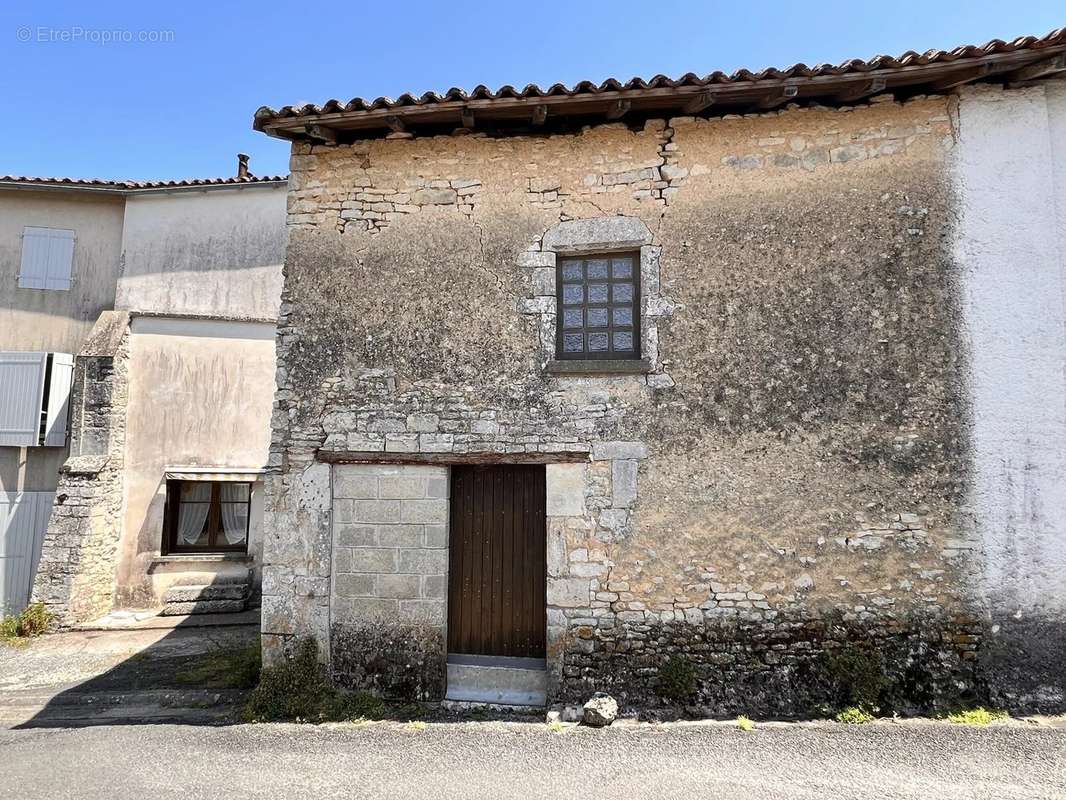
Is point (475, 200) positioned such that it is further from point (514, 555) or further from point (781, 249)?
point (514, 555)

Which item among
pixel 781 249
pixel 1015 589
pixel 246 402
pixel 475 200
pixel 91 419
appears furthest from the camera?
pixel 246 402

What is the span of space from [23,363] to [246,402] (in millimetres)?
3161

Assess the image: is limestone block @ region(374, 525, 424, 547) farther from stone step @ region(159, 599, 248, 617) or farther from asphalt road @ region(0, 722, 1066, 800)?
stone step @ region(159, 599, 248, 617)

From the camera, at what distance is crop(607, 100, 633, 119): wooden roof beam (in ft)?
Answer: 17.1

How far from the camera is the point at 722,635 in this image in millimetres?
5086

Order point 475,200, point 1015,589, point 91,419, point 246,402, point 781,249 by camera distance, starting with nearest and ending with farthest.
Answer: point 1015,589
point 781,249
point 475,200
point 91,419
point 246,402

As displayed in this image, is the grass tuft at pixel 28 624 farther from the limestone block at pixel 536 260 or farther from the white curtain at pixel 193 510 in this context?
the limestone block at pixel 536 260

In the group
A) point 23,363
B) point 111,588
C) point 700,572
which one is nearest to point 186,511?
point 111,588

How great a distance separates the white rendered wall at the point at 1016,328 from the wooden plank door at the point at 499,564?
3.67 meters

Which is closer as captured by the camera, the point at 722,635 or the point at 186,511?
the point at 722,635

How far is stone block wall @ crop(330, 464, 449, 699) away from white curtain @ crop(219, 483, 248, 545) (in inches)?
188

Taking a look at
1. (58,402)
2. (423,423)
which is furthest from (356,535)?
(58,402)

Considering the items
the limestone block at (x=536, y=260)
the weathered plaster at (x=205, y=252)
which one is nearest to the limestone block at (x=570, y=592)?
the limestone block at (x=536, y=260)

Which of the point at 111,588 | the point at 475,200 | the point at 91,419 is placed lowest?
the point at 111,588
